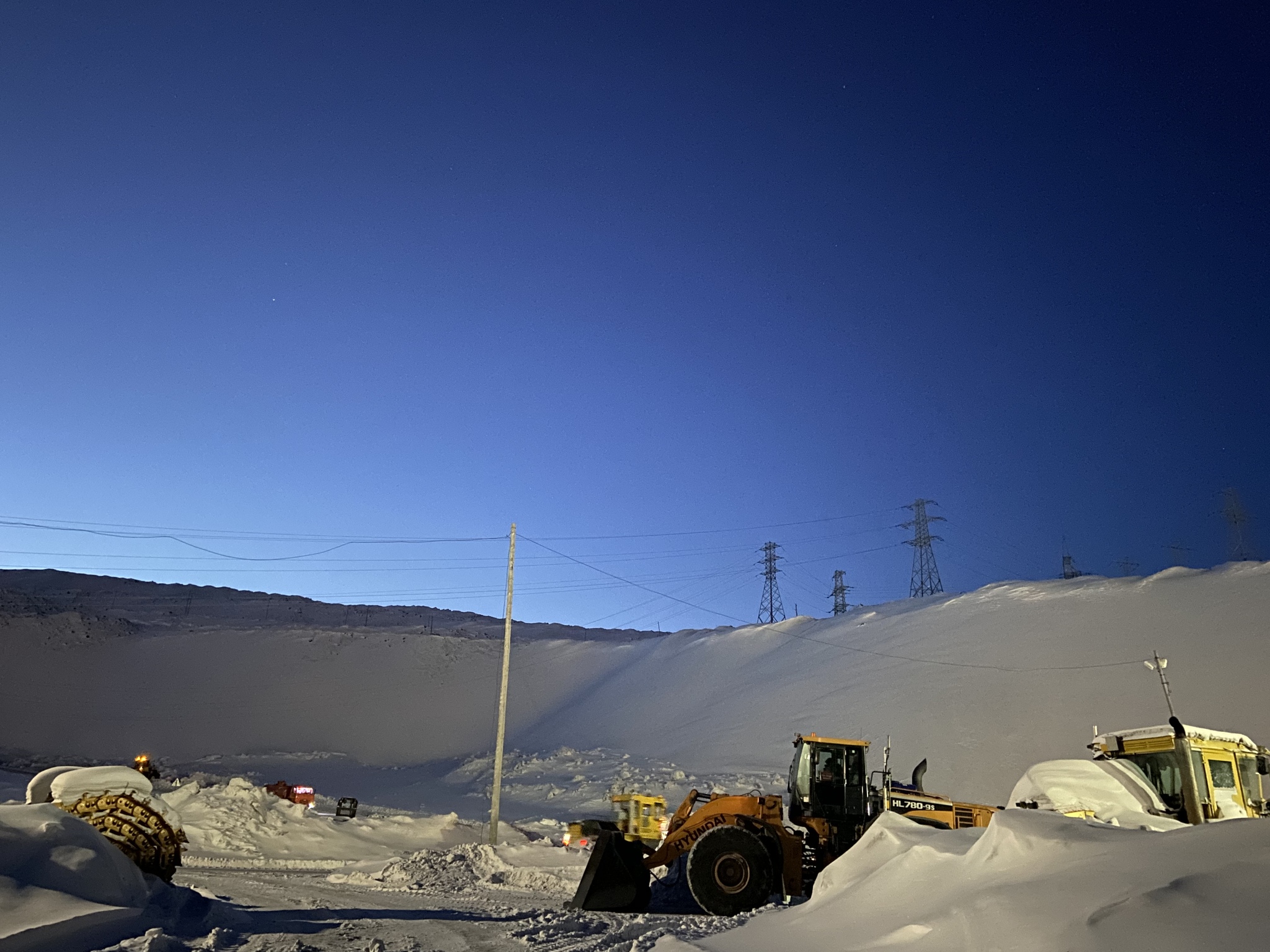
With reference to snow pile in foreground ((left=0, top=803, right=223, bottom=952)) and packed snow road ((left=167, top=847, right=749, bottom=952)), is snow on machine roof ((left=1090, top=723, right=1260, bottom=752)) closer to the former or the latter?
packed snow road ((left=167, top=847, right=749, bottom=952))

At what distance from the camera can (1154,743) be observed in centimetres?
1363

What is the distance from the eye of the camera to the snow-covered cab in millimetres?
12258

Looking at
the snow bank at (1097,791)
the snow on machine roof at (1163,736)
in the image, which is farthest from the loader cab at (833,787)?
the snow on machine roof at (1163,736)

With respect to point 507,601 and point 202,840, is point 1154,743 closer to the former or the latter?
point 507,601

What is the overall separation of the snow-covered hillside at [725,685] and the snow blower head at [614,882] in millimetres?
16133

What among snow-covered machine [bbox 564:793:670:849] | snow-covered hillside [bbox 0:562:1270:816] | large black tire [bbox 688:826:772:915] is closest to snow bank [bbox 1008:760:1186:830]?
large black tire [bbox 688:826:772:915]

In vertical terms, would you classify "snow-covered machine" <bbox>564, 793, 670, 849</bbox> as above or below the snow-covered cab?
below

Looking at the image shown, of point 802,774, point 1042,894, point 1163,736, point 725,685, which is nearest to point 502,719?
point 802,774

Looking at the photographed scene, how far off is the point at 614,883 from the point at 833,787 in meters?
3.63

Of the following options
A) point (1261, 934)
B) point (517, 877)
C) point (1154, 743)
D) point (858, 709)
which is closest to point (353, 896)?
point (517, 877)

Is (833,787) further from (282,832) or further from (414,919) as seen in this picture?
(282,832)

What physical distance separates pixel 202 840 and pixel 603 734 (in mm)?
23792

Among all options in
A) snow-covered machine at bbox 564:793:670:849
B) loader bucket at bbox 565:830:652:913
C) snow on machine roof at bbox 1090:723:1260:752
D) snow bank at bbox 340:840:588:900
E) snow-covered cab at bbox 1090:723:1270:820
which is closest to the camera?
loader bucket at bbox 565:830:652:913

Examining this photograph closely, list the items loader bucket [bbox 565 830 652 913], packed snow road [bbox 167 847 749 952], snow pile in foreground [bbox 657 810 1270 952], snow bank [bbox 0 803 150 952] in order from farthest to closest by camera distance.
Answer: loader bucket [bbox 565 830 652 913]
packed snow road [bbox 167 847 749 952]
snow bank [bbox 0 803 150 952]
snow pile in foreground [bbox 657 810 1270 952]
